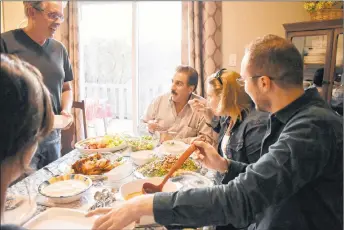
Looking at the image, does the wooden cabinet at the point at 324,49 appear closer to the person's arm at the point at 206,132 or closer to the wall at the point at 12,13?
the person's arm at the point at 206,132

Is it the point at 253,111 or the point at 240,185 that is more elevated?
the point at 253,111

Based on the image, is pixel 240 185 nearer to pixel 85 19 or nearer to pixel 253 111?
pixel 253 111

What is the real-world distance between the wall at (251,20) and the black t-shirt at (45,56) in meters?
1.89

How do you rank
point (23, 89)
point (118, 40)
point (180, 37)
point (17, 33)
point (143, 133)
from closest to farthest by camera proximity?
point (23, 89), point (17, 33), point (143, 133), point (180, 37), point (118, 40)

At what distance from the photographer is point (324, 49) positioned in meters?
2.79

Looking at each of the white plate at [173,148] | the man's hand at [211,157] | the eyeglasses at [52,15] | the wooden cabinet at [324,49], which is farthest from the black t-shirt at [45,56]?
the wooden cabinet at [324,49]

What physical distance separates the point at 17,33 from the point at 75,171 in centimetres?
114

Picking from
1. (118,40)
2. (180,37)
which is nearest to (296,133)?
(180,37)

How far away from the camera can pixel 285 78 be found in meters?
1.11

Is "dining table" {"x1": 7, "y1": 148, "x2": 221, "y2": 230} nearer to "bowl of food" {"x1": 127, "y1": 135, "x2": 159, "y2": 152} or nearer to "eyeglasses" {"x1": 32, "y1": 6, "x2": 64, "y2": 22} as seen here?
"bowl of food" {"x1": 127, "y1": 135, "x2": 159, "y2": 152}

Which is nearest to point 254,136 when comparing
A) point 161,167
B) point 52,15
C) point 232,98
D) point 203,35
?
point 232,98

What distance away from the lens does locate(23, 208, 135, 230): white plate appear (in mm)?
1046

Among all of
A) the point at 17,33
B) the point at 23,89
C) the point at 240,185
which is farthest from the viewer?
the point at 17,33

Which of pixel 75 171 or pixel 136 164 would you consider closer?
pixel 75 171
